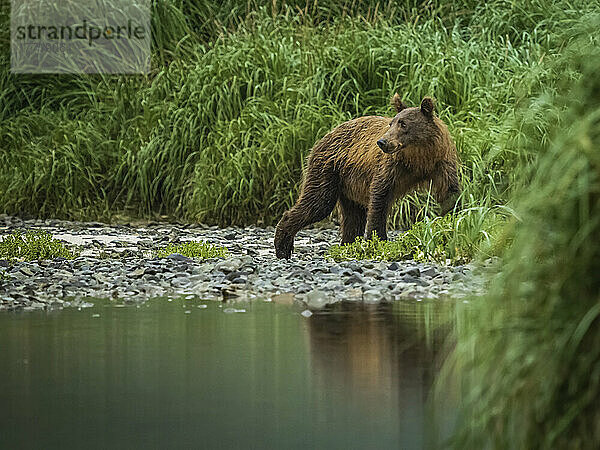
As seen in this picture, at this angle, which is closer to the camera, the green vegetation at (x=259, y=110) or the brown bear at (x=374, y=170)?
the brown bear at (x=374, y=170)

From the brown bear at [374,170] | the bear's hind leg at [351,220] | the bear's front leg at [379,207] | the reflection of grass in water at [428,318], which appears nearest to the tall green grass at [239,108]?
the bear's hind leg at [351,220]

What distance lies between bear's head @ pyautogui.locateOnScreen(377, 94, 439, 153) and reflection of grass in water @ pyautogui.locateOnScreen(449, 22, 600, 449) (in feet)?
15.5

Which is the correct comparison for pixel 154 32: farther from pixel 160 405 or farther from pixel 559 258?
pixel 559 258

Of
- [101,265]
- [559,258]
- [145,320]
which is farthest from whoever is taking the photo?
[101,265]

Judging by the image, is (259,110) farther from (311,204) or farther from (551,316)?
(551,316)

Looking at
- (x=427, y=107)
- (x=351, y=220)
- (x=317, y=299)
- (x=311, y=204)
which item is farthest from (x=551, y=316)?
(x=351, y=220)

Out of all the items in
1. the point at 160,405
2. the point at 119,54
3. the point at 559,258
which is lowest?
the point at 160,405

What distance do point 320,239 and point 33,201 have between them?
347 centimetres

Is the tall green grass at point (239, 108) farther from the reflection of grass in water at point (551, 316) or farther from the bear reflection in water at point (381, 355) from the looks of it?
the reflection of grass in water at point (551, 316)

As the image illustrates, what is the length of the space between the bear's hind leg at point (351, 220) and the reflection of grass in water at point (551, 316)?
565cm

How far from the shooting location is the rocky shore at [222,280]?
19.7 ft

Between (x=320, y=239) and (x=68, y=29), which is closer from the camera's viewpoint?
(x=320, y=239)

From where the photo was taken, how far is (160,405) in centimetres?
356

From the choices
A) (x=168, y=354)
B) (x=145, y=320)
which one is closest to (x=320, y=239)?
(x=145, y=320)
